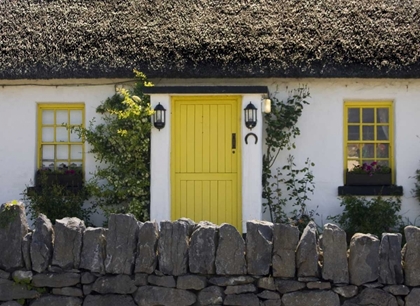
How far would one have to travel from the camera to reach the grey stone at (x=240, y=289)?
5844 millimetres

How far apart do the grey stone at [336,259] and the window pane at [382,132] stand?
4046mm

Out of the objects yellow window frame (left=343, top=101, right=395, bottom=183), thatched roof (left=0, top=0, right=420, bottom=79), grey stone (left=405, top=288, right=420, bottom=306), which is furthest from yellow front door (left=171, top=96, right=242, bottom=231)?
grey stone (left=405, top=288, right=420, bottom=306)

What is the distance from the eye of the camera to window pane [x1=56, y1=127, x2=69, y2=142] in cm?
977

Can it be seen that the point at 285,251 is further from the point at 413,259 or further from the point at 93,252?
the point at 93,252

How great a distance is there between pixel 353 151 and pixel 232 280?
428cm

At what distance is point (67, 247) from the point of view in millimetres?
5957

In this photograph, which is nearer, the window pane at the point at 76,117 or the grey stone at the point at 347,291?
the grey stone at the point at 347,291

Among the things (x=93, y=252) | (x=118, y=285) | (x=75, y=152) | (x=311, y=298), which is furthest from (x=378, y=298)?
(x=75, y=152)

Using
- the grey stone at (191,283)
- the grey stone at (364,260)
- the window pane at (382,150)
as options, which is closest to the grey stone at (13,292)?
the grey stone at (191,283)

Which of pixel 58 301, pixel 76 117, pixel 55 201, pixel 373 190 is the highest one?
pixel 76 117

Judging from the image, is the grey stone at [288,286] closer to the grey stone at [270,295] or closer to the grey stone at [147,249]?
the grey stone at [270,295]

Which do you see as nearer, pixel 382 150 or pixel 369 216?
pixel 369 216

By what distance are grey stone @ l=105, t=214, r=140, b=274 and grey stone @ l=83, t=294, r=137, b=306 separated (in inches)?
8.9

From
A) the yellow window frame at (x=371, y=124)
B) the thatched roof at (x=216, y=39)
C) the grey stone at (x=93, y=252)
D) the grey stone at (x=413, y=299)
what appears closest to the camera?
the grey stone at (x=413, y=299)
